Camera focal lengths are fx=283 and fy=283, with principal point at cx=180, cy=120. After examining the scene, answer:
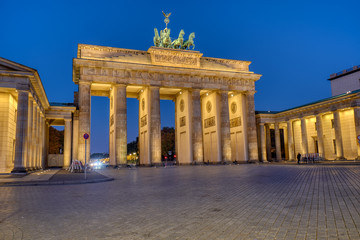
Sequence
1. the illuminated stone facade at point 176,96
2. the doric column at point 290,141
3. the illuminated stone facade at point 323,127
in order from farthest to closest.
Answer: the doric column at point 290,141, the illuminated stone facade at point 176,96, the illuminated stone facade at point 323,127

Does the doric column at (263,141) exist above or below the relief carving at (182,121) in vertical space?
below

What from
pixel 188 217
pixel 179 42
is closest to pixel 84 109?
pixel 179 42

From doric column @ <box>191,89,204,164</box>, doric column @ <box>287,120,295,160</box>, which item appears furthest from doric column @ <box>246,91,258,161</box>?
doric column @ <box>191,89,204,164</box>

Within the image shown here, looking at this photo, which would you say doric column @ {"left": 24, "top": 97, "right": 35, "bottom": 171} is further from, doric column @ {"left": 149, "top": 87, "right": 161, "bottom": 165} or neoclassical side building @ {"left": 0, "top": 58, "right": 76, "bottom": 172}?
doric column @ {"left": 149, "top": 87, "right": 161, "bottom": 165}

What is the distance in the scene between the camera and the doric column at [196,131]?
45031mm

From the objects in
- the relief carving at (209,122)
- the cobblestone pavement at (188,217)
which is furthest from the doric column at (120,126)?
the cobblestone pavement at (188,217)

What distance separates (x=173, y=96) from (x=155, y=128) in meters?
12.6

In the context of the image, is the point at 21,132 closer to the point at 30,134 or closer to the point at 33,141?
the point at 30,134

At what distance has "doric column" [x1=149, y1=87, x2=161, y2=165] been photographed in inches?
1694

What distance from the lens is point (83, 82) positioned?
40.5 metres

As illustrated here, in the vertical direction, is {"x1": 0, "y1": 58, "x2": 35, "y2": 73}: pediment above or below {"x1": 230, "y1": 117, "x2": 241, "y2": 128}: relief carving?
above

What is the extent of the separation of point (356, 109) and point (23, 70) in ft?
131

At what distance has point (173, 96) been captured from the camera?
54.3m

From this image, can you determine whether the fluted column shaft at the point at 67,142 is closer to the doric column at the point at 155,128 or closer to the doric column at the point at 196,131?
the doric column at the point at 155,128
